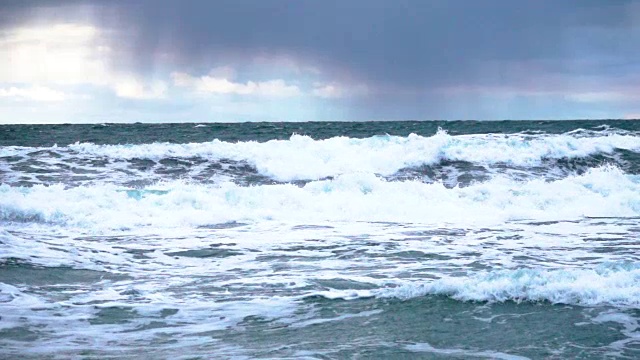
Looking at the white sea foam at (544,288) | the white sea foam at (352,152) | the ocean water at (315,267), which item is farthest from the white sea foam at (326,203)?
the white sea foam at (544,288)

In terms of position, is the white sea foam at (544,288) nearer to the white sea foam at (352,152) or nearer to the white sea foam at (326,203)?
the white sea foam at (326,203)

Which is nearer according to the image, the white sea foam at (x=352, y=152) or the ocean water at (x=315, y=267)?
the ocean water at (x=315, y=267)

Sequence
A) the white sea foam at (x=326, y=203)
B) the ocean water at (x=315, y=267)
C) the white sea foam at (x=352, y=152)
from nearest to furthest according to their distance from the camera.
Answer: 1. the ocean water at (x=315, y=267)
2. the white sea foam at (x=326, y=203)
3. the white sea foam at (x=352, y=152)

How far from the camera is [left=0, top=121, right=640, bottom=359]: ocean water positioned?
6.84m

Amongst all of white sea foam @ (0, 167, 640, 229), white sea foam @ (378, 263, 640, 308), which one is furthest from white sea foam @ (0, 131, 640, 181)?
white sea foam @ (378, 263, 640, 308)

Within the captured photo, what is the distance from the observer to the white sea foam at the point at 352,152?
82.4ft

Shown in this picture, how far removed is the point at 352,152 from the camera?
26.5 m

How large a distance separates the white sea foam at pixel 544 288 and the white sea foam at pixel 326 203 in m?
6.55

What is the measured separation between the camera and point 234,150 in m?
26.7

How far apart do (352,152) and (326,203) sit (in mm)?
Result: 9539

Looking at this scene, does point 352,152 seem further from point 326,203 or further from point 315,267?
point 315,267

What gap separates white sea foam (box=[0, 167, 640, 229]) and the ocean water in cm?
6

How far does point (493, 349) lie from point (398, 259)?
4046mm

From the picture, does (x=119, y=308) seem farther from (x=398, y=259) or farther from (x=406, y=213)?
(x=406, y=213)
